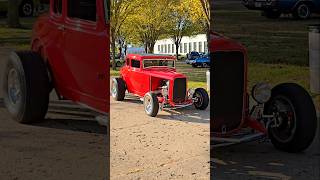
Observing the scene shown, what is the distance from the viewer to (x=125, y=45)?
165 centimetres

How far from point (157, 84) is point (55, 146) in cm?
47

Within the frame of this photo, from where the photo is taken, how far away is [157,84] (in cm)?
179

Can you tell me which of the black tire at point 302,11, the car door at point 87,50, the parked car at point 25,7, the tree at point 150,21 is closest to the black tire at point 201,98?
the tree at point 150,21

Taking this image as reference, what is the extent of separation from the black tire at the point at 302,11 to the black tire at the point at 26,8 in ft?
3.10

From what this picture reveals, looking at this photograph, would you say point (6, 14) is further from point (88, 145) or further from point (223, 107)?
point (223, 107)

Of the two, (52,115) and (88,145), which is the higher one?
(52,115)

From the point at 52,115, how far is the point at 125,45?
404 millimetres


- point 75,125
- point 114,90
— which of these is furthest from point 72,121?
point 114,90

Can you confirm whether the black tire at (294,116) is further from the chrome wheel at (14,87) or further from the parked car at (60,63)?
the chrome wheel at (14,87)

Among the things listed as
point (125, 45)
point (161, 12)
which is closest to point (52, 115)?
point (125, 45)

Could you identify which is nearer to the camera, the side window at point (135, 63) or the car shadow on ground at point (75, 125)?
the side window at point (135, 63)

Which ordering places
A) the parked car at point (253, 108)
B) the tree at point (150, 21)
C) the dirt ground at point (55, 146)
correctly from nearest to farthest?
the tree at point (150, 21) < the dirt ground at point (55, 146) < the parked car at point (253, 108)

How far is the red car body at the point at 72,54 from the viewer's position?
1.68m

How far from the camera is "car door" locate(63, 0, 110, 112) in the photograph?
1.66 metres
